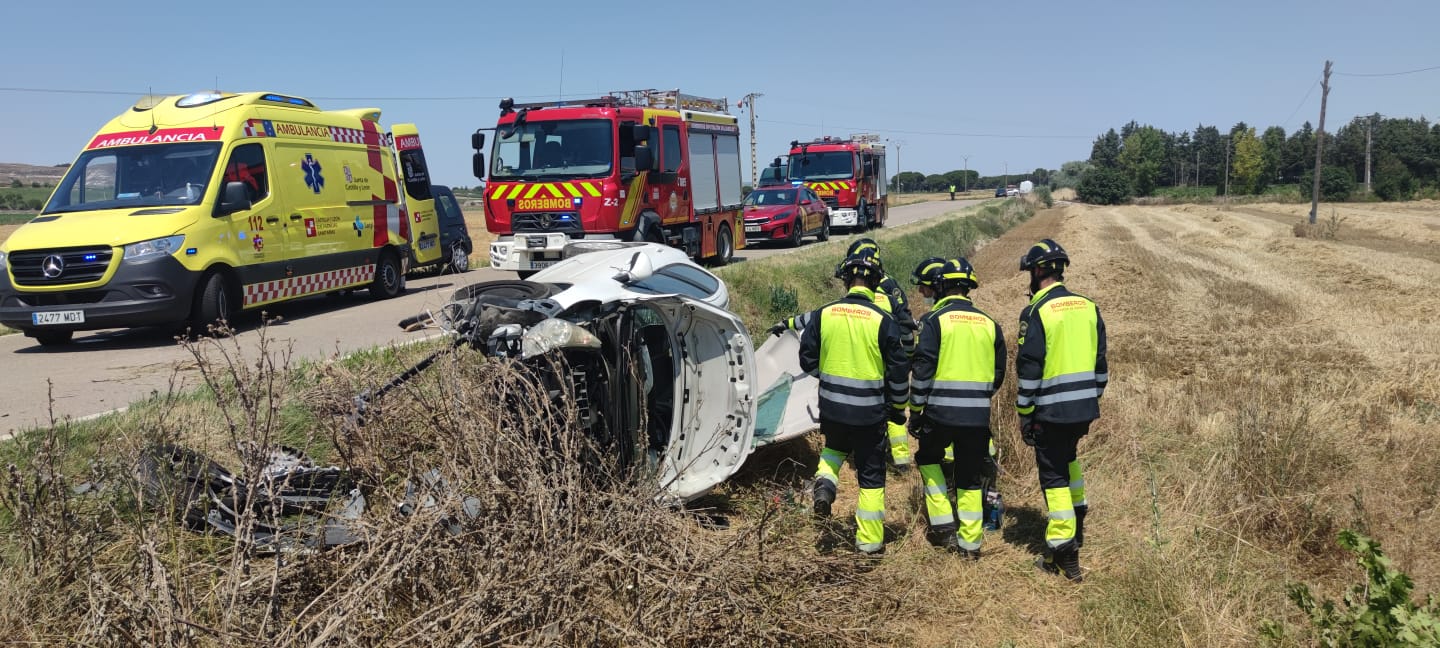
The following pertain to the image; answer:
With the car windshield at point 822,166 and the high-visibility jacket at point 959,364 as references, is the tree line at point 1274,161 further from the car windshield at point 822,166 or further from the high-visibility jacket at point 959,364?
the high-visibility jacket at point 959,364

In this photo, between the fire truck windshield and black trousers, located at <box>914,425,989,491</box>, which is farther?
the fire truck windshield

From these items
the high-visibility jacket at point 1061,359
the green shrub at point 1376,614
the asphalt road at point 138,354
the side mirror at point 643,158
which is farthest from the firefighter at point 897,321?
the side mirror at point 643,158

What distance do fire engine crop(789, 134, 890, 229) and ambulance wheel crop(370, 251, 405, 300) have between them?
17.0 metres

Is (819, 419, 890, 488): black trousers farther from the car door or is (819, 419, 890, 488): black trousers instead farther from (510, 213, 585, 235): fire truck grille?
(510, 213, 585, 235): fire truck grille

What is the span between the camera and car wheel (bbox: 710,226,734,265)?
17828mm

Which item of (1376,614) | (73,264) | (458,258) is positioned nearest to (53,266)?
(73,264)

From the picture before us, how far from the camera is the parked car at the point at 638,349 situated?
4594 mm

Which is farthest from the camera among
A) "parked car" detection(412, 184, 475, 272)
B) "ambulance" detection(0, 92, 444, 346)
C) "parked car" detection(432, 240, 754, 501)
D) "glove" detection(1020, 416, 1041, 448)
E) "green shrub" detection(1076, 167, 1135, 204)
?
"green shrub" detection(1076, 167, 1135, 204)

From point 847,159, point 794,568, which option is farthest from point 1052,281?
point 847,159

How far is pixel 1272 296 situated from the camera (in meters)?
14.5

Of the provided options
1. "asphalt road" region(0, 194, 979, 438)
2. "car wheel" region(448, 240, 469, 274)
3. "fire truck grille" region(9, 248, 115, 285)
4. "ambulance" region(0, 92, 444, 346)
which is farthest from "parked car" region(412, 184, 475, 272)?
"fire truck grille" region(9, 248, 115, 285)

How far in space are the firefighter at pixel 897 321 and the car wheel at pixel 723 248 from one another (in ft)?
33.9

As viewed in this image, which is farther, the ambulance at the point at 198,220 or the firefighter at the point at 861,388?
the ambulance at the point at 198,220

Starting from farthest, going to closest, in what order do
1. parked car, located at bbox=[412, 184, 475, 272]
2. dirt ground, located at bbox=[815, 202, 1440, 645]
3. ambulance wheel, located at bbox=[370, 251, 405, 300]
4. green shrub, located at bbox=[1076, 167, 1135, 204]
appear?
green shrub, located at bbox=[1076, 167, 1135, 204], parked car, located at bbox=[412, 184, 475, 272], ambulance wheel, located at bbox=[370, 251, 405, 300], dirt ground, located at bbox=[815, 202, 1440, 645]
